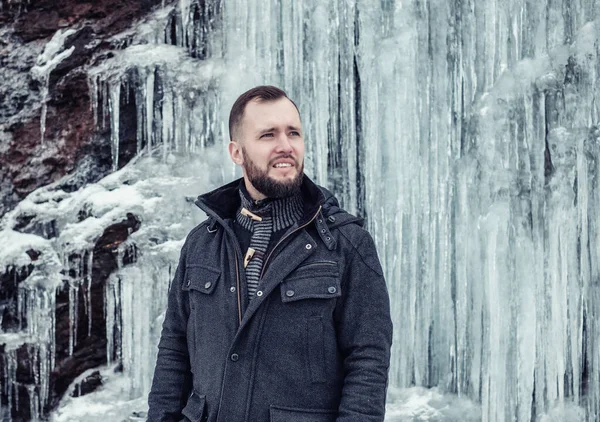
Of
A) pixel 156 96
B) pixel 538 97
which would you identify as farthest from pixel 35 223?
pixel 538 97

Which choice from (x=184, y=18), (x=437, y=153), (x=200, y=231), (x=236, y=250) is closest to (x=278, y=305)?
(x=236, y=250)

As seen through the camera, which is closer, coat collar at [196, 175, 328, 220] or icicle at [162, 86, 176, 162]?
coat collar at [196, 175, 328, 220]

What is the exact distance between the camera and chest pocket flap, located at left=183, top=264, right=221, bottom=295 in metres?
1.79

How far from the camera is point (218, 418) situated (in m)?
1.67

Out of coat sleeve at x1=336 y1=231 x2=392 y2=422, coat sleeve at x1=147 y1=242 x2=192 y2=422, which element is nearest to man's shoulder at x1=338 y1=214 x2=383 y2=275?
coat sleeve at x1=336 y1=231 x2=392 y2=422

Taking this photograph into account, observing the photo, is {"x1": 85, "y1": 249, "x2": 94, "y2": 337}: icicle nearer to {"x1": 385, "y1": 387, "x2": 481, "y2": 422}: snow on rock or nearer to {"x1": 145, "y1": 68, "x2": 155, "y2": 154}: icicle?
{"x1": 145, "y1": 68, "x2": 155, "y2": 154}: icicle

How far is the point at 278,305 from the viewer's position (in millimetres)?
1686

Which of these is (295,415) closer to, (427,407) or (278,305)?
(278,305)

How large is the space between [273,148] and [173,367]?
2.33 ft

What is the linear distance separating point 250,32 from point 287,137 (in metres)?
2.90

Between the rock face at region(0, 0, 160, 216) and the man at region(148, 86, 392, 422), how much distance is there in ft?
9.72

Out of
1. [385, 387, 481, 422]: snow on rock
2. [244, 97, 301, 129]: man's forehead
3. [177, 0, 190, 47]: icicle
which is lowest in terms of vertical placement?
[385, 387, 481, 422]: snow on rock

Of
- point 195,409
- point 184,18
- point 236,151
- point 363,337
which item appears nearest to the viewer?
point 363,337

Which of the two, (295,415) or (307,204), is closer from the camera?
(295,415)
